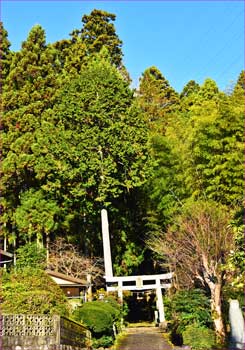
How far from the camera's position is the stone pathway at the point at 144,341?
1311 centimetres

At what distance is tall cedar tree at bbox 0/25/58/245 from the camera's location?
777 inches

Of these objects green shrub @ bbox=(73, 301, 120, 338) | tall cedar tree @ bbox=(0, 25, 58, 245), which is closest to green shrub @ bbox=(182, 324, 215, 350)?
green shrub @ bbox=(73, 301, 120, 338)

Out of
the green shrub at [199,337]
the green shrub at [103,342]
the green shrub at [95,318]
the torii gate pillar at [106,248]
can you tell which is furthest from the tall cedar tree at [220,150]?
the green shrub at [103,342]

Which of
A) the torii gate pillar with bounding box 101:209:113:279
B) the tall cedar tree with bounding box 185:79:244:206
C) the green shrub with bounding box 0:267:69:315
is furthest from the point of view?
the torii gate pillar with bounding box 101:209:113:279

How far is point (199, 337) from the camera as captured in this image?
11.3 m

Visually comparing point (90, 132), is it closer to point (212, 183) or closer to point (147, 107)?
point (212, 183)

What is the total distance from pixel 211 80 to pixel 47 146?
42.7 ft

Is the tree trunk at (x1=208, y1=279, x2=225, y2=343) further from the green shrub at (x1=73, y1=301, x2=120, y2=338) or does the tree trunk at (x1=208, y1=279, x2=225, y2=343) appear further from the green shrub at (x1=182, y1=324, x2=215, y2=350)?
Answer: the green shrub at (x1=73, y1=301, x2=120, y2=338)

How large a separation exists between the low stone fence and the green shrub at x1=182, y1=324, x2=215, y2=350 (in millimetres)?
3917

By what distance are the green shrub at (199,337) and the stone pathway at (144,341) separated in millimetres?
1474

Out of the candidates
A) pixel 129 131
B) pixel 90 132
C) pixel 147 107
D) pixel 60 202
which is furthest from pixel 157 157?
pixel 147 107

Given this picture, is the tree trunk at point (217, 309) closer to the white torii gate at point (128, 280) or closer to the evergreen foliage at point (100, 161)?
the evergreen foliage at point (100, 161)

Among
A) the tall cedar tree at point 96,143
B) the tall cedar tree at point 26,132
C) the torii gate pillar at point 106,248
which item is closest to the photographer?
the torii gate pillar at point 106,248

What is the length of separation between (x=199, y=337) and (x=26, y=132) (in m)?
12.4
